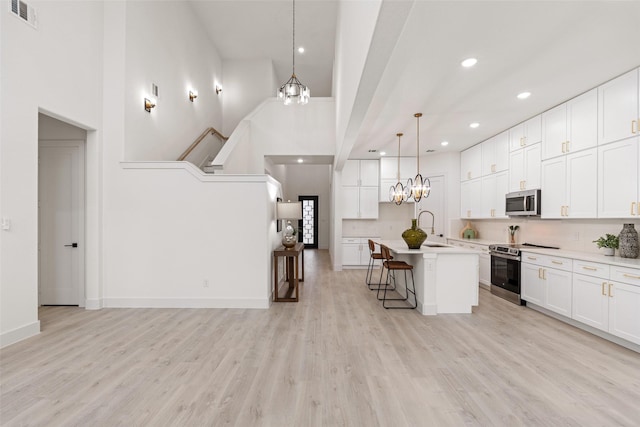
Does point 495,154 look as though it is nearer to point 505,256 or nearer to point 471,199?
point 471,199

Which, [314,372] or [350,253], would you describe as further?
[350,253]

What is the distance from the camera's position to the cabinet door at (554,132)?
432 centimetres

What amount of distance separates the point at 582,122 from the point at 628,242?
1586 mm

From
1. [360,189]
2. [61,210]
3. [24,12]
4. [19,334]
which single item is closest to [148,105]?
[24,12]

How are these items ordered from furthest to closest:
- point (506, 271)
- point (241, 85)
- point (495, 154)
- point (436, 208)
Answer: point (241, 85), point (436, 208), point (495, 154), point (506, 271)

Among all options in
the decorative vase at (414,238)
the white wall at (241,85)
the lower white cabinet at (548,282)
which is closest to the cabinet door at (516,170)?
the lower white cabinet at (548,282)

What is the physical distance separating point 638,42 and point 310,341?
421 centimetres

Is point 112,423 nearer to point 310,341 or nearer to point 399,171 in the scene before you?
point 310,341

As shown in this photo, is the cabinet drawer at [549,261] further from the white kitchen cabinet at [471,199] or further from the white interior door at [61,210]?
the white interior door at [61,210]

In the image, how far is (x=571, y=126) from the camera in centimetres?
418

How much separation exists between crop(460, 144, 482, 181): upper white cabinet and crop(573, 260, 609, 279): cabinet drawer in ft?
10.2

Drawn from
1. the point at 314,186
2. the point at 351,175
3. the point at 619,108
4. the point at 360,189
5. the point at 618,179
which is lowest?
the point at 618,179

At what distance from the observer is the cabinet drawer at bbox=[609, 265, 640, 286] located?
303cm

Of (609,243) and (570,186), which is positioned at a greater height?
(570,186)
